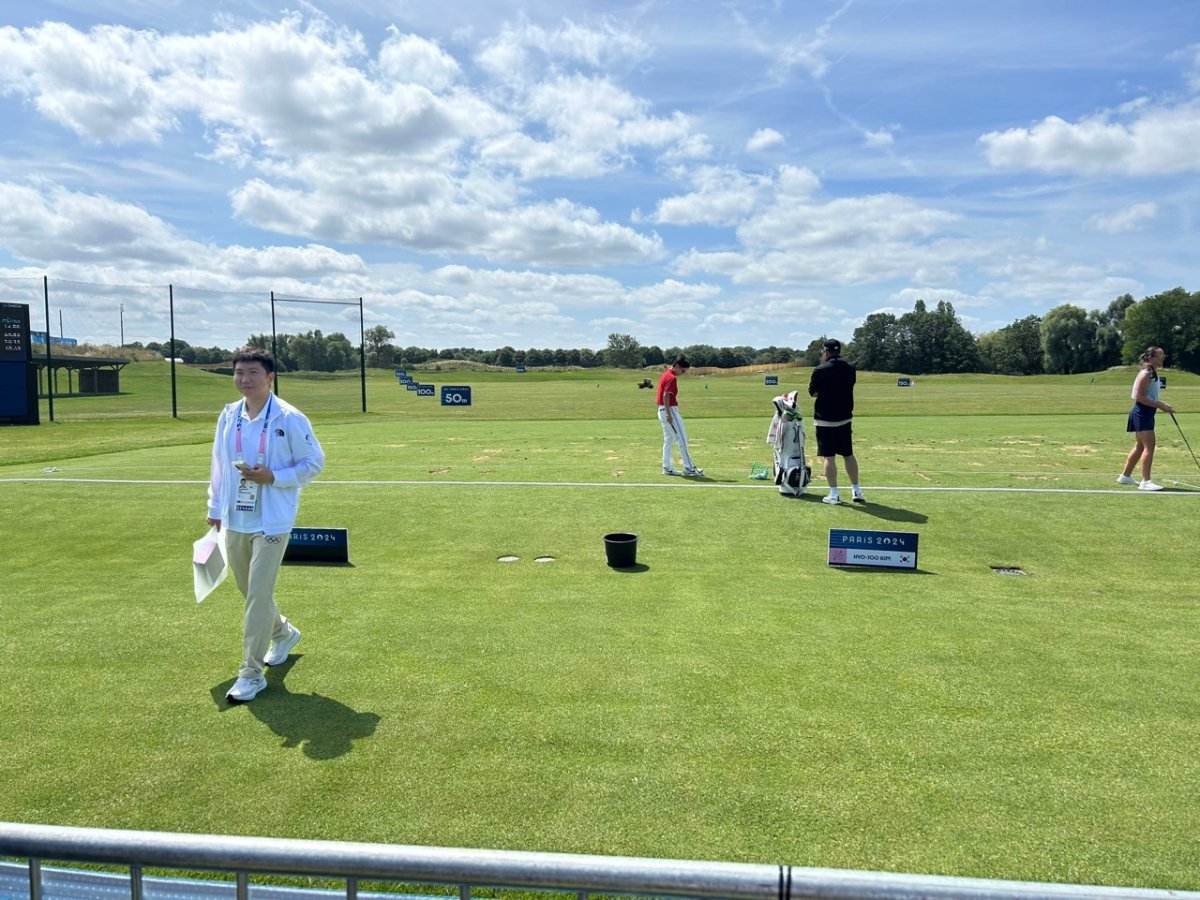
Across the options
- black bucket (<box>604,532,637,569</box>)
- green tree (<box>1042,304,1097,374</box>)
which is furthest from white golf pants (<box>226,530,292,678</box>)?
green tree (<box>1042,304,1097,374</box>)

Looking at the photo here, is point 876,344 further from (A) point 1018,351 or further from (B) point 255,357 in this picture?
(B) point 255,357

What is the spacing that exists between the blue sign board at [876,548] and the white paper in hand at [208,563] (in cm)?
588

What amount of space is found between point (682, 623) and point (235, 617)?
388 cm

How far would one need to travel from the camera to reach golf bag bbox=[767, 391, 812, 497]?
1157cm

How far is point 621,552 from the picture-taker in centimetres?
829

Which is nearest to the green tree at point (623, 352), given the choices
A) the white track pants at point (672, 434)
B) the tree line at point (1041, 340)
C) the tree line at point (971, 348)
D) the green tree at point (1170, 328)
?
the tree line at point (971, 348)

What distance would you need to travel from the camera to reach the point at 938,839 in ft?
10.9

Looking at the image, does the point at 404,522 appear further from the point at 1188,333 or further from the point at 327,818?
the point at 1188,333

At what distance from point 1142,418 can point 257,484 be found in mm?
12828

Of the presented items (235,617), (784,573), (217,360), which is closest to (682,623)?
(784,573)

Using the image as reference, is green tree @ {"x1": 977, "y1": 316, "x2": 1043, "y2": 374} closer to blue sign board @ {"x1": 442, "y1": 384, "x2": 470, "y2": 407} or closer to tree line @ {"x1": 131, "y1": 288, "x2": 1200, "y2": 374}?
tree line @ {"x1": 131, "y1": 288, "x2": 1200, "y2": 374}

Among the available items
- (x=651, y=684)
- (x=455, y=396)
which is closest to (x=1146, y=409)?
(x=651, y=684)

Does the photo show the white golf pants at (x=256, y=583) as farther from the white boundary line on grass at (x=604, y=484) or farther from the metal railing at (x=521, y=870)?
the white boundary line on grass at (x=604, y=484)

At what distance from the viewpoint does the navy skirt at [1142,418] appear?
39.0ft
